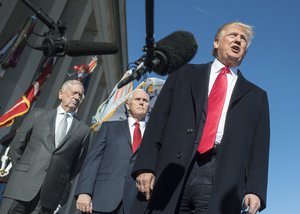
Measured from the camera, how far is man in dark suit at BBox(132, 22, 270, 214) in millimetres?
2416

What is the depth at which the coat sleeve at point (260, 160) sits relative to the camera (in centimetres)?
253

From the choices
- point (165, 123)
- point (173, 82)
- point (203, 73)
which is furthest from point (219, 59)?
point (165, 123)

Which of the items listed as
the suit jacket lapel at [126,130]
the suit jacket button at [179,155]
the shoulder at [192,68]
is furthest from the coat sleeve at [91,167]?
the suit jacket button at [179,155]

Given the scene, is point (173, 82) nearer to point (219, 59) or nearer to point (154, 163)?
point (219, 59)

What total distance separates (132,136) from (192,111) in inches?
76.5

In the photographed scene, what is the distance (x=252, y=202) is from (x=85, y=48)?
4.57ft

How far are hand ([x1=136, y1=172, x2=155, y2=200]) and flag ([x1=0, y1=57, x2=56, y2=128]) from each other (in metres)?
6.41

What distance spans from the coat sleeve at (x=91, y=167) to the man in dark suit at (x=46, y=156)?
0.86ft

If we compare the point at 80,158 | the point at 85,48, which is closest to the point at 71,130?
the point at 80,158

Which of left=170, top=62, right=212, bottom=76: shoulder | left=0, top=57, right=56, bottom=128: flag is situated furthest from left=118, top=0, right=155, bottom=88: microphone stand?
left=0, top=57, right=56, bottom=128: flag

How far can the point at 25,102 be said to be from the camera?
9227 millimetres

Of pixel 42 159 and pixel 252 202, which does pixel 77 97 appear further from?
pixel 252 202

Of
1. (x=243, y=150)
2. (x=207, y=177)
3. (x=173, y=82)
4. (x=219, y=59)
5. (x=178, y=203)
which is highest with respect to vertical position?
(x=219, y=59)

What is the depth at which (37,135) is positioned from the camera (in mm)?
4340
